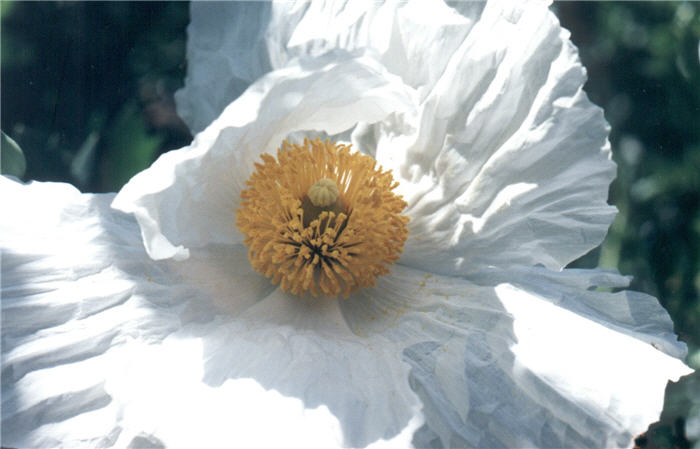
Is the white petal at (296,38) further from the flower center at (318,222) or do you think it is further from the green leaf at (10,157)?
the green leaf at (10,157)

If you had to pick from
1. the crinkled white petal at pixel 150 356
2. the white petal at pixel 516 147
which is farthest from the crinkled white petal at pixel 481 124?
the crinkled white petal at pixel 150 356

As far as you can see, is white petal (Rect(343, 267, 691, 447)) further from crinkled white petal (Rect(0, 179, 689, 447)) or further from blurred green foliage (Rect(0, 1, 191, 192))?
blurred green foliage (Rect(0, 1, 191, 192))

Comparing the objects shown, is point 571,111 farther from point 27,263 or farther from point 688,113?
point 27,263

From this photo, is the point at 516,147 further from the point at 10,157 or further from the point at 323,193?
the point at 10,157

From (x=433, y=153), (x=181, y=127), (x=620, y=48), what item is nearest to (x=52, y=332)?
(x=433, y=153)

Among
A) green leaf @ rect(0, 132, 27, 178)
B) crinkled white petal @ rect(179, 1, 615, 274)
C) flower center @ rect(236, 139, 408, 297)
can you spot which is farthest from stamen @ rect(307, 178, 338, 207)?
green leaf @ rect(0, 132, 27, 178)
